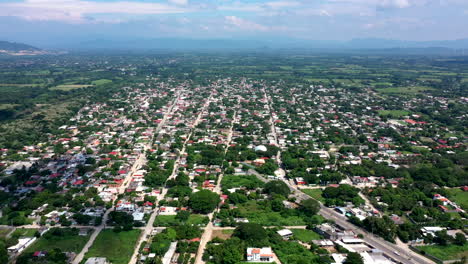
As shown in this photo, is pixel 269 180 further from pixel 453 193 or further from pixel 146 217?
pixel 453 193

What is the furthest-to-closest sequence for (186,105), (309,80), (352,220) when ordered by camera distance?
(309,80) < (186,105) < (352,220)

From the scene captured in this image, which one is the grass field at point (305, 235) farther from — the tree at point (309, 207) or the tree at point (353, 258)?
the tree at point (353, 258)

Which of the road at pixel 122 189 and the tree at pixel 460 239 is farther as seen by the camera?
the tree at pixel 460 239

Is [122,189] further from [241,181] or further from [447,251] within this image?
[447,251]

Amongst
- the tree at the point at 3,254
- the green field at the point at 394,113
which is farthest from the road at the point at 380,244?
the green field at the point at 394,113

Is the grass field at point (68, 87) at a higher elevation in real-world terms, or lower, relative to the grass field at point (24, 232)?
higher

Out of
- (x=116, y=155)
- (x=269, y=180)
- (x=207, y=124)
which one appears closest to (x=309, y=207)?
(x=269, y=180)
